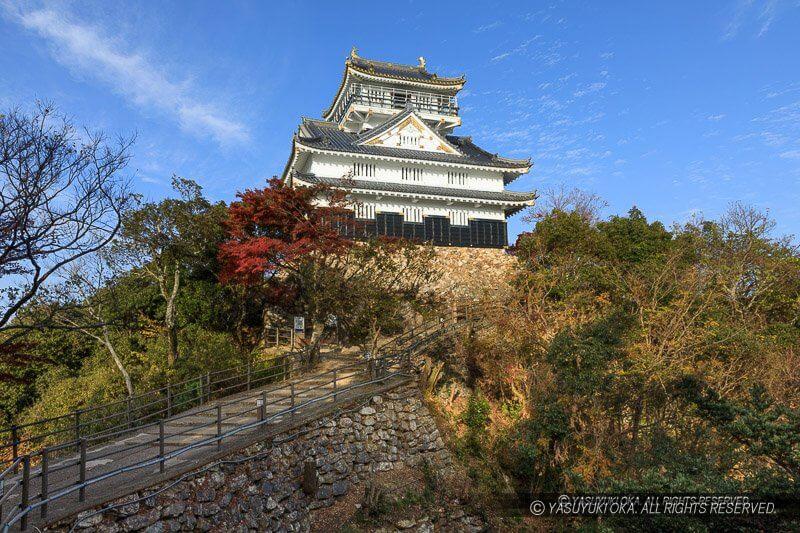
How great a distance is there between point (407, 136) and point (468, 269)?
365 inches

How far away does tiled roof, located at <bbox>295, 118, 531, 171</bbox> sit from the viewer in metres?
27.0

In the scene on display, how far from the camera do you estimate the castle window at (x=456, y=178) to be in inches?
1142

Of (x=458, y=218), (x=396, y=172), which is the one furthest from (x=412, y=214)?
(x=396, y=172)

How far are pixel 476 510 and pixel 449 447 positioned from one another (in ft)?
6.19

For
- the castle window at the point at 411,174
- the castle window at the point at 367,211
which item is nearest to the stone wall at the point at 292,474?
the castle window at the point at 367,211

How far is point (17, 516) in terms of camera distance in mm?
6129

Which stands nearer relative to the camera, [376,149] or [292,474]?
[292,474]

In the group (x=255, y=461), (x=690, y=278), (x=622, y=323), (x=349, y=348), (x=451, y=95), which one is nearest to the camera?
(x=255, y=461)

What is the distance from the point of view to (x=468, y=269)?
26.1 meters

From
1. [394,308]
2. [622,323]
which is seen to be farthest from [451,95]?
[622,323]

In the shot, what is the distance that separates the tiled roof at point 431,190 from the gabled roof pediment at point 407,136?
2879 mm

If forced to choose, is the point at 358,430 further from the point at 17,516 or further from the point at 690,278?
the point at 690,278

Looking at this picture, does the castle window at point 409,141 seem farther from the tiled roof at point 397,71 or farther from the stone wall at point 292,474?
the stone wall at point 292,474

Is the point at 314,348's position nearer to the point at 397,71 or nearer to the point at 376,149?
the point at 376,149
